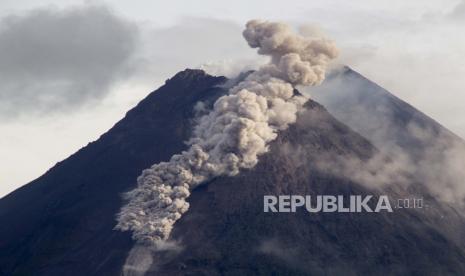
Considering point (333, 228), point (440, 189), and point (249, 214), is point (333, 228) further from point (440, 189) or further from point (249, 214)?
point (440, 189)

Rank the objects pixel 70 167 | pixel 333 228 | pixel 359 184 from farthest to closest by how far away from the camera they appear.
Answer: pixel 70 167
pixel 359 184
pixel 333 228

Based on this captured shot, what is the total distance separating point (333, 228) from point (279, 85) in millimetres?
24700

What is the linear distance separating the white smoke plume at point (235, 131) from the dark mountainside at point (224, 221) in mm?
2161

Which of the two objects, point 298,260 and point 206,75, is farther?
point 206,75

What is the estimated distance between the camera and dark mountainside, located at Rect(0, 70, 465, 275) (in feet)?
505

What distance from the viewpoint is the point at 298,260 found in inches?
6068

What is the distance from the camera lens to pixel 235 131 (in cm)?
16438

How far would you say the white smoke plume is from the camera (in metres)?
160

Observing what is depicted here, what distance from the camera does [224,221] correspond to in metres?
161

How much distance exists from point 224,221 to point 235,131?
1285 cm

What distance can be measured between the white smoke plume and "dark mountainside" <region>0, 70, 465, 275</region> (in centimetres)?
216

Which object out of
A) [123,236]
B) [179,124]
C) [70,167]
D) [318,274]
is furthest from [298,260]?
[70,167]

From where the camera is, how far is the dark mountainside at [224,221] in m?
154

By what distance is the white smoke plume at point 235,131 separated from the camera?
160 metres
